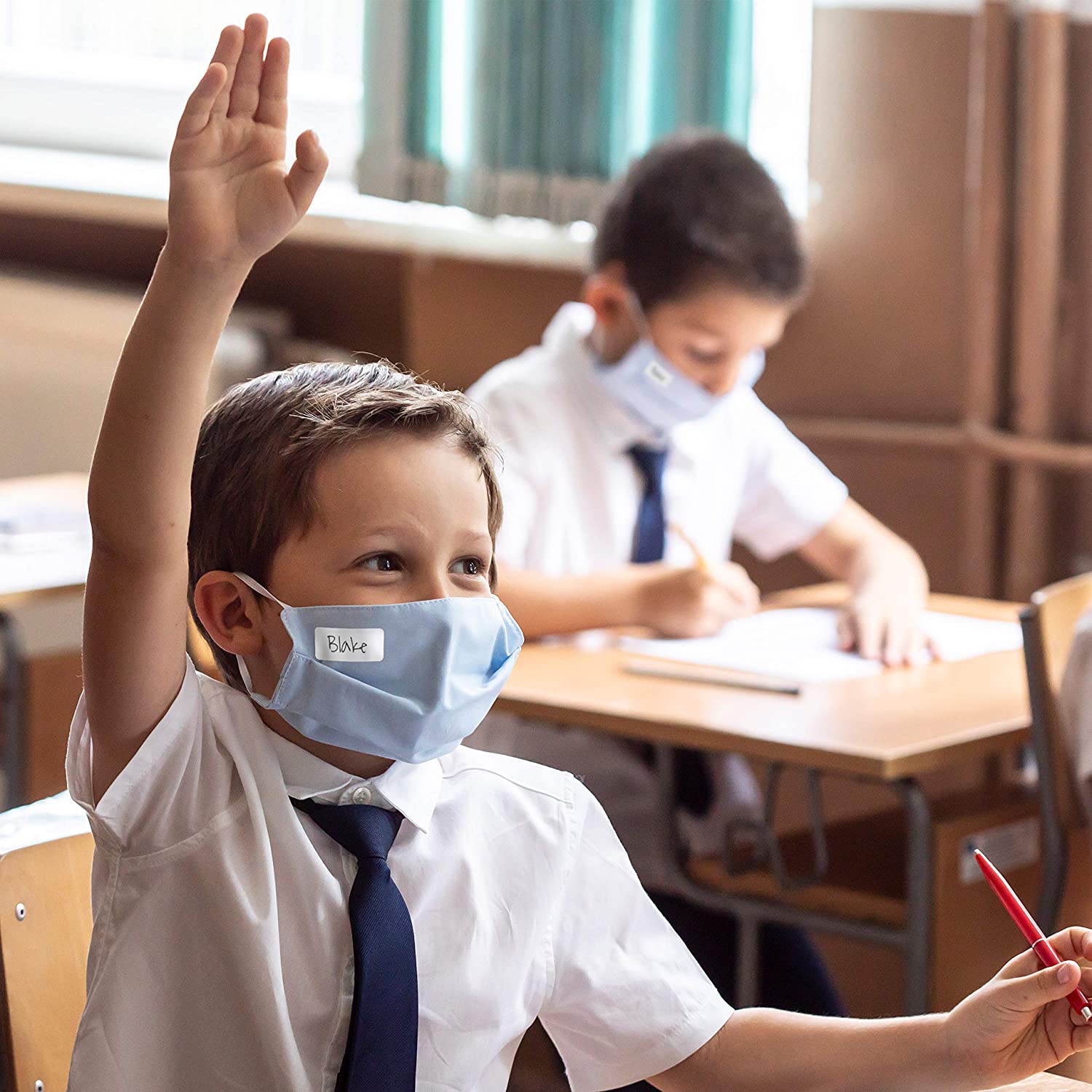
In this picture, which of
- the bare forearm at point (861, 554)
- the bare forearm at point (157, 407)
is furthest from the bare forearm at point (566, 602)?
the bare forearm at point (157, 407)

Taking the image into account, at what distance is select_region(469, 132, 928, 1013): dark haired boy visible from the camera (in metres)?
2.24

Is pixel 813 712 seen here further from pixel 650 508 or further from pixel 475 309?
pixel 475 309

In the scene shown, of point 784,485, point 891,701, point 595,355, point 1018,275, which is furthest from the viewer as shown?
point 1018,275

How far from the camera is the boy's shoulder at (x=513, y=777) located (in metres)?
1.07

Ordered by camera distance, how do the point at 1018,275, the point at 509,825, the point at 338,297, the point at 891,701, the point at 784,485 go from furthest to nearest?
the point at 338,297, the point at 1018,275, the point at 784,485, the point at 891,701, the point at 509,825

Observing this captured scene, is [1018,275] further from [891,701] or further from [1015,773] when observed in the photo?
[891,701]

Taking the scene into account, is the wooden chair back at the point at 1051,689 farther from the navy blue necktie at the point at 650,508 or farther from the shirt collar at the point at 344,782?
the shirt collar at the point at 344,782

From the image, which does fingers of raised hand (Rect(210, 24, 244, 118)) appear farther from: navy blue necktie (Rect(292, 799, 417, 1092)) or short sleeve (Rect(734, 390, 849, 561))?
short sleeve (Rect(734, 390, 849, 561))

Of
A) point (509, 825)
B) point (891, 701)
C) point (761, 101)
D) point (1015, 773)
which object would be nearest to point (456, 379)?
point (761, 101)

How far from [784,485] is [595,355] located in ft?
1.37

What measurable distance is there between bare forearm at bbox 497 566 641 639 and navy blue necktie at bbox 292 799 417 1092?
48.6 inches

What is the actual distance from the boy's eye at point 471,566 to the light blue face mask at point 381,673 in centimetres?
3

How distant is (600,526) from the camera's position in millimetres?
2490

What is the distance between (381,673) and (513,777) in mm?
129
